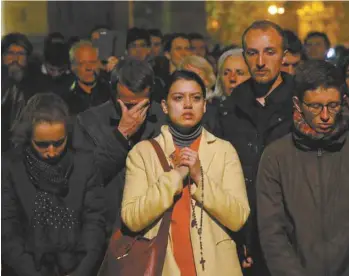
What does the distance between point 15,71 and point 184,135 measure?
1.07 m

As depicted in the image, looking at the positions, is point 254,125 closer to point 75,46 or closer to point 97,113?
point 97,113

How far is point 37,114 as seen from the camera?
411cm

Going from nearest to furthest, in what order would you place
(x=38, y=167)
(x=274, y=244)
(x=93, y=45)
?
(x=274, y=244), (x=38, y=167), (x=93, y=45)

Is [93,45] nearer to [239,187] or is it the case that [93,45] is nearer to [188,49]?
[188,49]

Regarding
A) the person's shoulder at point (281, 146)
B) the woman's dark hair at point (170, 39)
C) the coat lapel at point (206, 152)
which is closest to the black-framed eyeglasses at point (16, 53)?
the woman's dark hair at point (170, 39)

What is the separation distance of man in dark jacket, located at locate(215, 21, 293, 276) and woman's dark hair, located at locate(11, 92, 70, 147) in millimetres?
796

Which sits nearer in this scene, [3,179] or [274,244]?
[274,244]

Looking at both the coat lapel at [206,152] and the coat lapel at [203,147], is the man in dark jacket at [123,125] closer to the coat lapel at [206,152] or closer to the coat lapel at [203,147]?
the coat lapel at [203,147]

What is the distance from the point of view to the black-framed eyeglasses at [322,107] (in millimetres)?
3824

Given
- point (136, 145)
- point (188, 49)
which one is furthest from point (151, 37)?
point (136, 145)

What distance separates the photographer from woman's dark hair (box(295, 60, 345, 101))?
3.84m

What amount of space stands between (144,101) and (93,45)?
48cm

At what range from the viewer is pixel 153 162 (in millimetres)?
3885

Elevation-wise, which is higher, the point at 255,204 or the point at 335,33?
the point at 335,33
